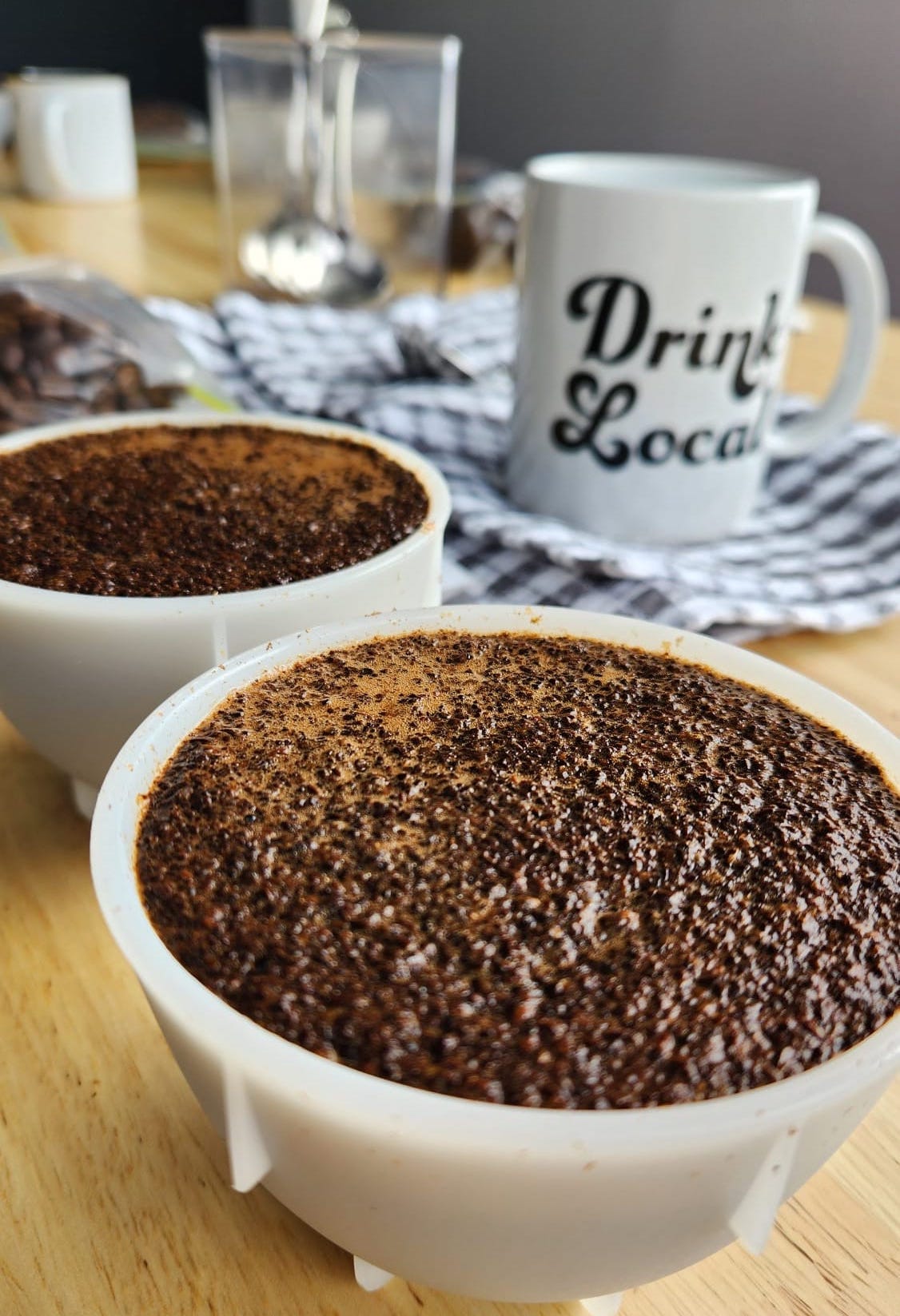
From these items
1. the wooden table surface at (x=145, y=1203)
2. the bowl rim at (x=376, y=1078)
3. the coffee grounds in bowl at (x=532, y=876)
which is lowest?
the wooden table surface at (x=145, y=1203)

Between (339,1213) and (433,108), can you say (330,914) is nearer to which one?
(339,1213)

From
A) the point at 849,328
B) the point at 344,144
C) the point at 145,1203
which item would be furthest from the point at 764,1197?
the point at 344,144

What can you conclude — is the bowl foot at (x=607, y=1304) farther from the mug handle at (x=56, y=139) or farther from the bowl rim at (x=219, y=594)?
the mug handle at (x=56, y=139)

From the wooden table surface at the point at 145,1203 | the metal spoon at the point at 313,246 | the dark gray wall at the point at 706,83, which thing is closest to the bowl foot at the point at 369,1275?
the wooden table surface at the point at 145,1203

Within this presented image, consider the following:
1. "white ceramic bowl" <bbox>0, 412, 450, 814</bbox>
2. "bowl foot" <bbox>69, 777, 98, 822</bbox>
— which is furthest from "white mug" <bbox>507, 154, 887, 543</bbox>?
"bowl foot" <bbox>69, 777, 98, 822</bbox>

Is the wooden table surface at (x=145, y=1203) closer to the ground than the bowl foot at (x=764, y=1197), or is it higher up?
closer to the ground

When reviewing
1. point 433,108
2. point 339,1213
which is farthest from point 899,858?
point 433,108
